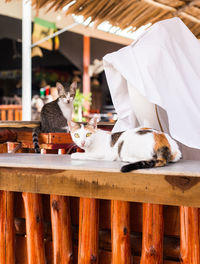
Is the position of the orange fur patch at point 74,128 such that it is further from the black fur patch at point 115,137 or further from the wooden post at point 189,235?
the wooden post at point 189,235

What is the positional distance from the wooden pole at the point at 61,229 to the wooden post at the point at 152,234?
319mm

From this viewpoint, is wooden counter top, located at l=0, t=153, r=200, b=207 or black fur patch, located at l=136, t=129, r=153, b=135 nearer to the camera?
wooden counter top, located at l=0, t=153, r=200, b=207

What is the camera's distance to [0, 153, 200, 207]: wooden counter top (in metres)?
1.09

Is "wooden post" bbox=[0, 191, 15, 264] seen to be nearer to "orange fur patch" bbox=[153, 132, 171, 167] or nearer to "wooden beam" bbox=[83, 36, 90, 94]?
"orange fur patch" bbox=[153, 132, 171, 167]

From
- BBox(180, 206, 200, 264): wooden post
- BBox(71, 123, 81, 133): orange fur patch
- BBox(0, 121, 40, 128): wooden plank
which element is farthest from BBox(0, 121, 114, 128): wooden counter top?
BBox(180, 206, 200, 264): wooden post

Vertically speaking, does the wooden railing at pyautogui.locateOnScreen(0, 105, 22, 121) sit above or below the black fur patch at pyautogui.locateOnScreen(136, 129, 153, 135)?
above

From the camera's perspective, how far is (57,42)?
964 centimetres

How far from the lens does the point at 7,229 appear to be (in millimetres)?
1498

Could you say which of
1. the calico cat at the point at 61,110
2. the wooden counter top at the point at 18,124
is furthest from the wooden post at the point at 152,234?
the calico cat at the point at 61,110

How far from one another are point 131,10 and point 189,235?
7.67ft

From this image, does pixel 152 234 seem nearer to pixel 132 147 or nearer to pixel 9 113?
pixel 132 147

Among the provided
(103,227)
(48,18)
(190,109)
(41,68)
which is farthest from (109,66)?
(41,68)

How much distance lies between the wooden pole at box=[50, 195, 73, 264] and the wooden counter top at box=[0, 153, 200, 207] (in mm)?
161

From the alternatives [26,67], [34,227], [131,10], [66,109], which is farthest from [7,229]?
[26,67]
